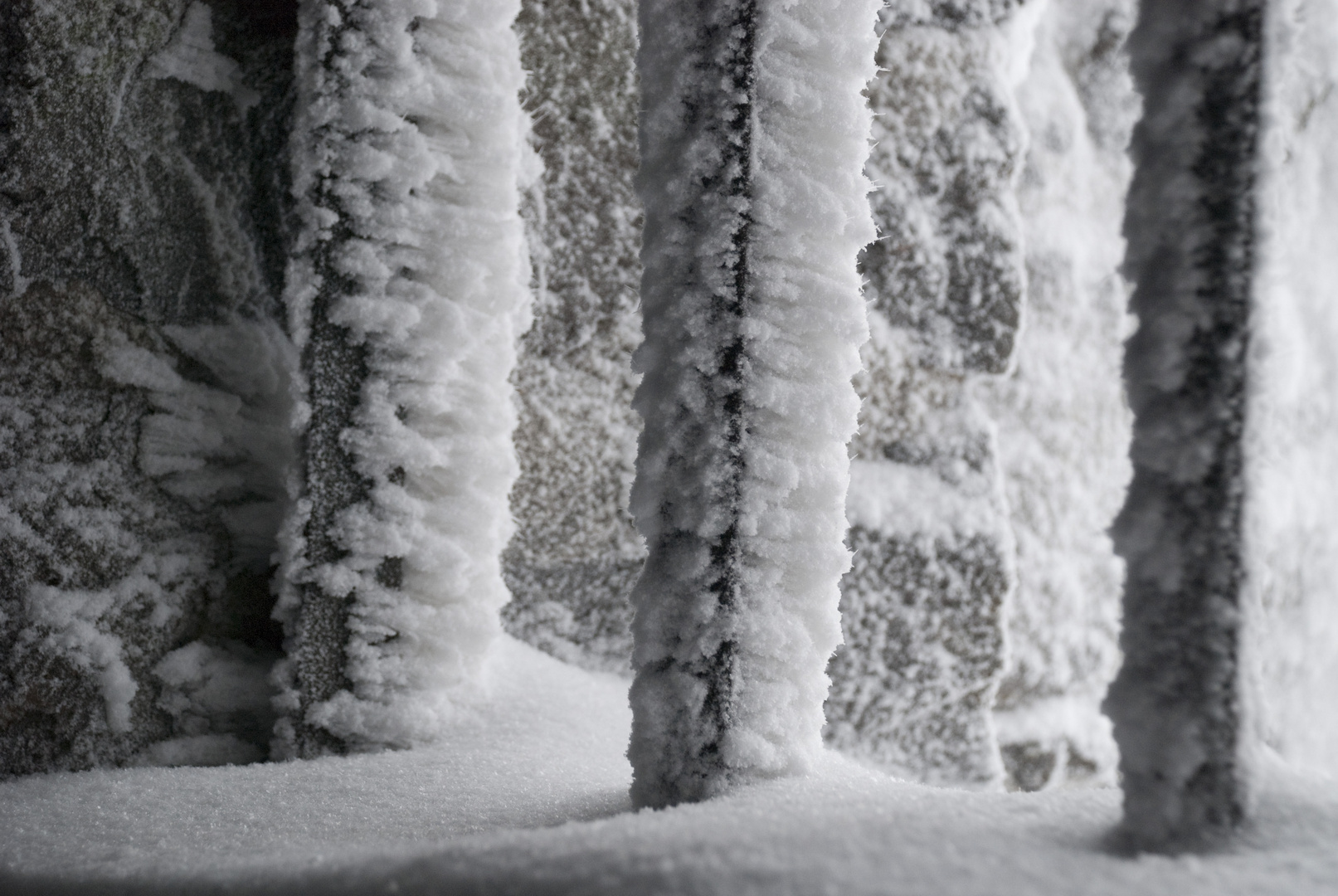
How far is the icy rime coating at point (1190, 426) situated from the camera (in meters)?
0.41

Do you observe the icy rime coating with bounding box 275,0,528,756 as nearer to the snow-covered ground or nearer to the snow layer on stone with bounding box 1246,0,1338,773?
the snow-covered ground

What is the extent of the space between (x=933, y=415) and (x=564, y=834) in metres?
1.03

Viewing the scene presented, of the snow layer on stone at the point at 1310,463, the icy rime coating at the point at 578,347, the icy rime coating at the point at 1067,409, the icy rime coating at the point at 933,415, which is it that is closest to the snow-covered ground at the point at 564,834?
the icy rime coating at the point at 578,347

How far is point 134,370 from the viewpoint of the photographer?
0.98 m

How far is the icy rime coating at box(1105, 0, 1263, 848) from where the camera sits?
413mm

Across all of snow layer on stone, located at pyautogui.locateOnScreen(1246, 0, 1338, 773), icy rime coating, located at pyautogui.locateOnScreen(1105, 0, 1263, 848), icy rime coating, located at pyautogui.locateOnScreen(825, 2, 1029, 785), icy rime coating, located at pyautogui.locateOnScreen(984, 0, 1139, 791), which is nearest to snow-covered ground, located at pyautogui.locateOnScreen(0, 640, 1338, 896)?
icy rime coating, located at pyautogui.locateOnScreen(1105, 0, 1263, 848)

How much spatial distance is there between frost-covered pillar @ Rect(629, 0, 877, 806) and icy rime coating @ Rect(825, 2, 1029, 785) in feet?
2.14

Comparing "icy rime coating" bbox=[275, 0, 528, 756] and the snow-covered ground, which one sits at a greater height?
"icy rime coating" bbox=[275, 0, 528, 756]

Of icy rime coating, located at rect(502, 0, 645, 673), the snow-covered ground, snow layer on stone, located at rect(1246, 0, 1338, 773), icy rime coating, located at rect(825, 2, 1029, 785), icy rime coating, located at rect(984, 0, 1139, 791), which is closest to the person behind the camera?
the snow-covered ground

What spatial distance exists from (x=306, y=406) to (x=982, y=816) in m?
0.74

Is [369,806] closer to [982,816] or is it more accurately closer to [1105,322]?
[982,816]

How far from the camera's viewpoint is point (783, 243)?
636mm

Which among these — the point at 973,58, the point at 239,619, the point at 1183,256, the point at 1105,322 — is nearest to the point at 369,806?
the point at 239,619

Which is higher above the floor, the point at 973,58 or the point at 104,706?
the point at 973,58
